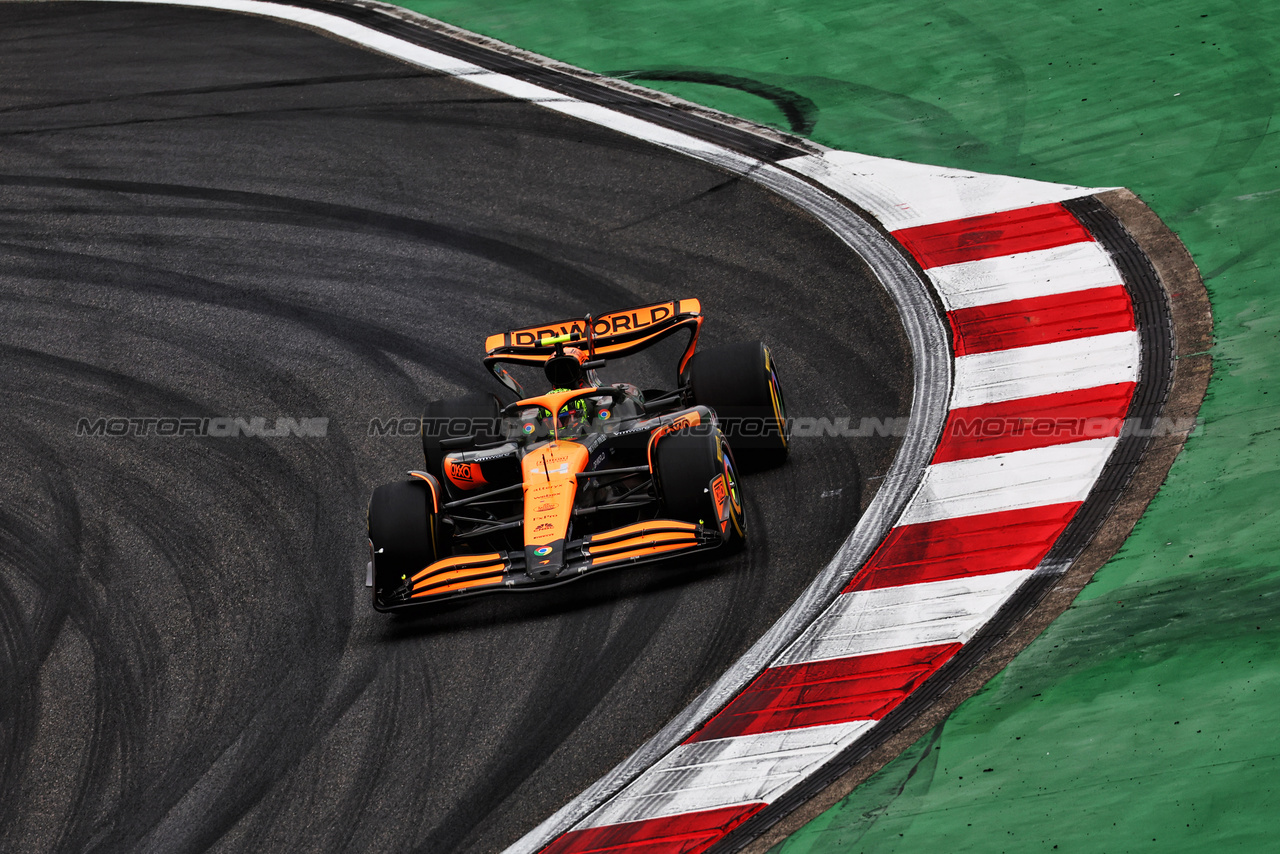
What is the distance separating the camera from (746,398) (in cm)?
789

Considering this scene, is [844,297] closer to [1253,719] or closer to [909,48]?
[909,48]

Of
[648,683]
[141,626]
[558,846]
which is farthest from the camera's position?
→ [141,626]

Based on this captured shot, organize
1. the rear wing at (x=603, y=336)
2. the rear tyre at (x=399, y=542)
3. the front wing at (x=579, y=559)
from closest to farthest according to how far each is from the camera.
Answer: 1. the front wing at (x=579, y=559)
2. the rear tyre at (x=399, y=542)
3. the rear wing at (x=603, y=336)

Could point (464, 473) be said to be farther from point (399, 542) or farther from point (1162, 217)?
point (1162, 217)

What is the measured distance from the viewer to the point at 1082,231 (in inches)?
370

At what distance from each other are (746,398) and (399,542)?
226 centimetres

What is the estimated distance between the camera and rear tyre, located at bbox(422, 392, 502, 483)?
7.97 meters

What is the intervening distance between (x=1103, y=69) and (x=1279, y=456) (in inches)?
203

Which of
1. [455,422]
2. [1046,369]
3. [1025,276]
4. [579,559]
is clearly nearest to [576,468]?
[579,559]

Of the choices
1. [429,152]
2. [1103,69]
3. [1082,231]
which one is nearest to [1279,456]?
[1082,231]

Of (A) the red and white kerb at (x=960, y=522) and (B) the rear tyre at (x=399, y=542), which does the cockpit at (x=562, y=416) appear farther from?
(A) the red and white kerb at (x=960, y=522)

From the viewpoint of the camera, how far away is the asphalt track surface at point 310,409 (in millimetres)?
6645

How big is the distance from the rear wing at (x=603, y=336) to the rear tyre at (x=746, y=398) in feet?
1.19

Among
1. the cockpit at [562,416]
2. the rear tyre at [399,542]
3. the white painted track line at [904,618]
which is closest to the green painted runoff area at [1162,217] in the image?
the white painted track line at [904,618]
